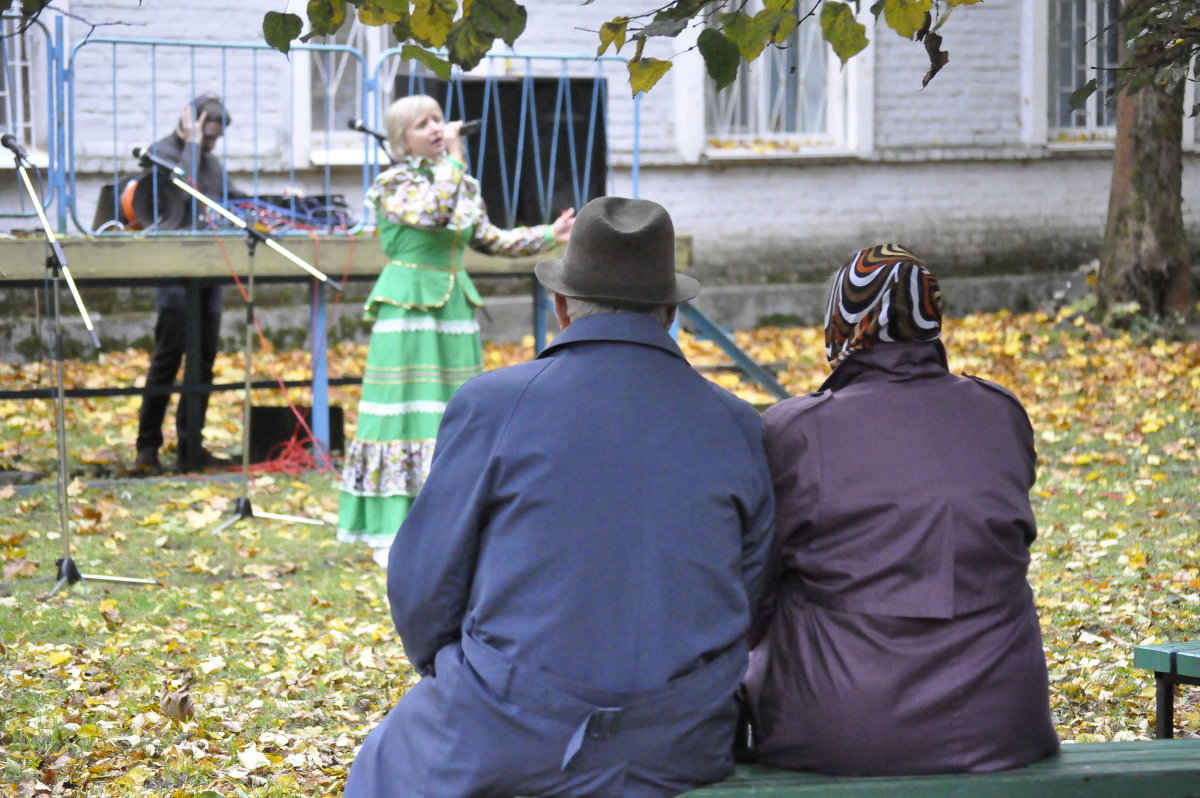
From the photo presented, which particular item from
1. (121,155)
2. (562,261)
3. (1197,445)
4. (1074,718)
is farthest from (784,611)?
(121,155)

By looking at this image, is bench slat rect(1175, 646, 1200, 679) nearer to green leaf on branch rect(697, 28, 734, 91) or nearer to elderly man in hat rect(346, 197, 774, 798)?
elderly man in hat rect(346, 197, 774, 798)

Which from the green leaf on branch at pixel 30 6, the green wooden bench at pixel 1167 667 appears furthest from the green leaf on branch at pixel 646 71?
the green wooden bench at pixel 1167 667

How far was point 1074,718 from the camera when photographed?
4.44 meters

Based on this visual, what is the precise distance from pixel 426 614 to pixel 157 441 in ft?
22.7

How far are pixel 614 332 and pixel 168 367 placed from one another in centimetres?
708

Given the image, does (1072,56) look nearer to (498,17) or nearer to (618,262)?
(498,17)

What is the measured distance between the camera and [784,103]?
15.2 meters

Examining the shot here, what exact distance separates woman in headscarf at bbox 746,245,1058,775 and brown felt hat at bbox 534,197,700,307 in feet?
1.10

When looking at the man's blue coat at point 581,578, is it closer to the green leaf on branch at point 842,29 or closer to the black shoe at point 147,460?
the green leaf on branch at point 842,29

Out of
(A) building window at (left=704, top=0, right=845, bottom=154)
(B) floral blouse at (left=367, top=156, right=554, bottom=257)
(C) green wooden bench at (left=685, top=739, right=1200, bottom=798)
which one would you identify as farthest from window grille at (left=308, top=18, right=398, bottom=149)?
(C) green wooden bench at (left=685, top=739, right=1200, bottom=798)

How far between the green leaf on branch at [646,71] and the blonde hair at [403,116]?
3.27 meters

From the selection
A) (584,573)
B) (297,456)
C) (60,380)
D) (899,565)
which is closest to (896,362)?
(899,565)

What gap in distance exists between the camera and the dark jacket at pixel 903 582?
2.58 metres

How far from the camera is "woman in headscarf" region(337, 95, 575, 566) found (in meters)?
6.60
